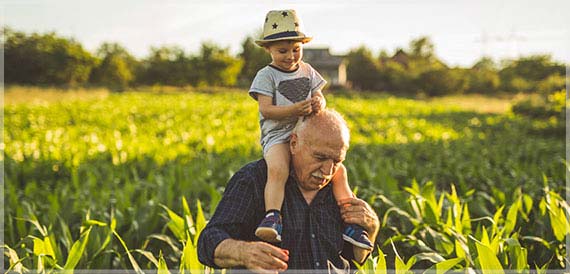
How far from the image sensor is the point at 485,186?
578 cm

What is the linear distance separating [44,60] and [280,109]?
37.6 m

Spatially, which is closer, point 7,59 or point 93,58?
point 7,59

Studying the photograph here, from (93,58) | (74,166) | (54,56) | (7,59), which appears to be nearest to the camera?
(74,166)

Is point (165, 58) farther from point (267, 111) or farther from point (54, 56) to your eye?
point (267, 111)

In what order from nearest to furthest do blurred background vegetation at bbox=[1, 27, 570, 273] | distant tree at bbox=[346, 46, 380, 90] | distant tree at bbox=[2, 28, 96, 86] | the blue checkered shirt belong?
the blue checkered shirt, blurred background vegetation at bbox=[1, 27, 570, 273], distant tree at bbox=[2, 28, 96, 86], distant tree at bbox=[346, 46, 380, 90]

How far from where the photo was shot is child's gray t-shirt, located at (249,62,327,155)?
172 centimetres

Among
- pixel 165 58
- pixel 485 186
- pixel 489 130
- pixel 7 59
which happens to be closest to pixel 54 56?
pixel 7 59

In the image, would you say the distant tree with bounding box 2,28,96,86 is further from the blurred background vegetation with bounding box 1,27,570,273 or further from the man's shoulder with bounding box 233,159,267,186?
the man's shoulder with bounding box 233,159,267,186

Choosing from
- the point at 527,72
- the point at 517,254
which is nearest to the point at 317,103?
the point at 517,254

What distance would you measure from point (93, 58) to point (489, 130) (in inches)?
1334

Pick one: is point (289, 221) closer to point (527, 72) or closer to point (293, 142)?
point (293, 142)

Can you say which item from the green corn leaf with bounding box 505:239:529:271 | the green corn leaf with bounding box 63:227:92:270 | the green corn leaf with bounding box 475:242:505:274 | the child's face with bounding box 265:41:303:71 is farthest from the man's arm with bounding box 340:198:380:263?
the green corn leaf with bounding box 63:227:92:270

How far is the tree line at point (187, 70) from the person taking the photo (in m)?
34.3

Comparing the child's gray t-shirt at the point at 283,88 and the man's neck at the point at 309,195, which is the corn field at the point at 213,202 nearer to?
the man's neck at the point at 309,195
